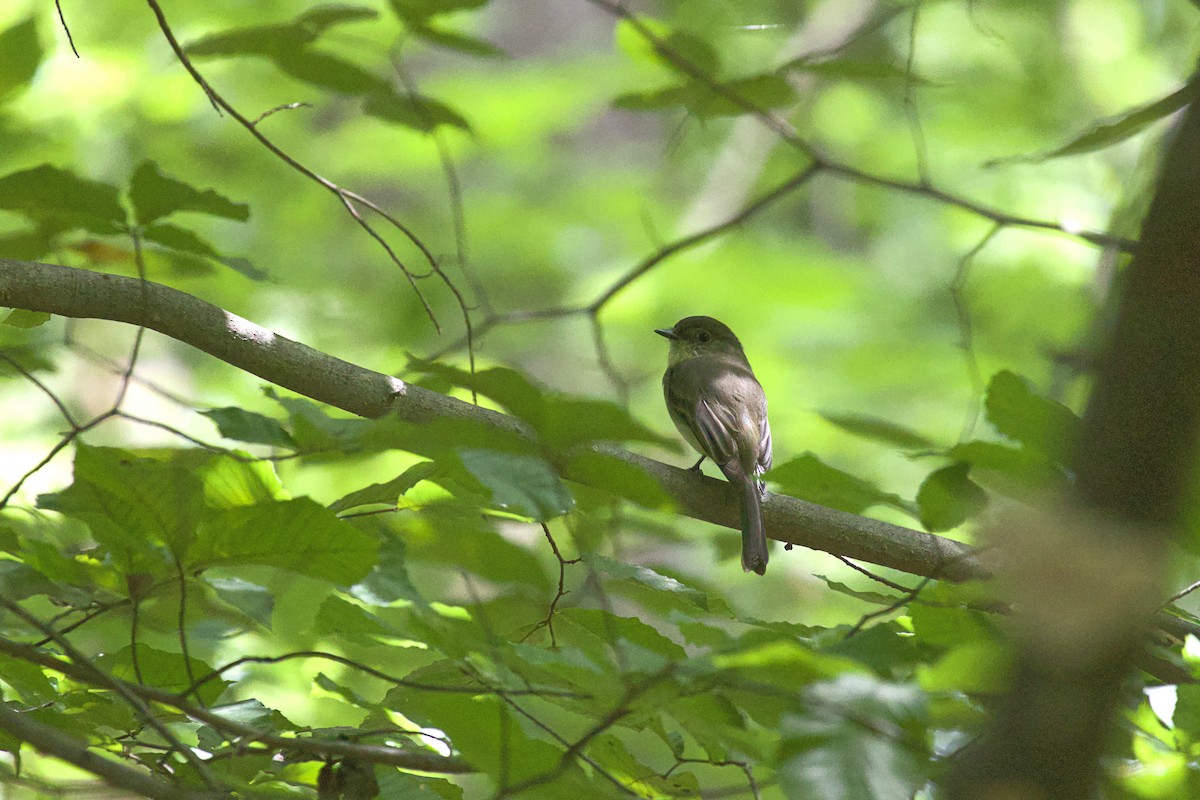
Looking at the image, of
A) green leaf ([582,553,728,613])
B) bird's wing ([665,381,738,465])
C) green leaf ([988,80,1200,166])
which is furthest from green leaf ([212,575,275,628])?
bird's wing ([665,381,738,465])

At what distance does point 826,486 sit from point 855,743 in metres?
1.06

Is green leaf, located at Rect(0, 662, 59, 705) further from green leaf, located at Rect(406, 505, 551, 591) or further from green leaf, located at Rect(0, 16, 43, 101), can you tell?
green leaf, located at Rect(0, 16, 43, 101)

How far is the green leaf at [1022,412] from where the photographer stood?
1687 millimetres

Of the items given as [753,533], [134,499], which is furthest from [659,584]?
[753,533]

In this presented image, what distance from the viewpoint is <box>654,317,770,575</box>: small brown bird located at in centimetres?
345

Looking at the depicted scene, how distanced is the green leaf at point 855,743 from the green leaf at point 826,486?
0.82m

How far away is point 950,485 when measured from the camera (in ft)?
5.84

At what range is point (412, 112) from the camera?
295 centimetres

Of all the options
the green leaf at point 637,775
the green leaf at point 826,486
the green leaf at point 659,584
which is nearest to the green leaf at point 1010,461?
the green leaf at point 826,486

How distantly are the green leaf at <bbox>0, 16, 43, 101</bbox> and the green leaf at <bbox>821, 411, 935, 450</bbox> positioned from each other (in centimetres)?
209

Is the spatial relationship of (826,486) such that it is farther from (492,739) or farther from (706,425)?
(706,425)

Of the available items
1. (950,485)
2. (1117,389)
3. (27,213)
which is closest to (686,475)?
(950,485)

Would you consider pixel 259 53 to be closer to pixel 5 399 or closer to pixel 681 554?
pixel 5 399

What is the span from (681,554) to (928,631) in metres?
8.05
